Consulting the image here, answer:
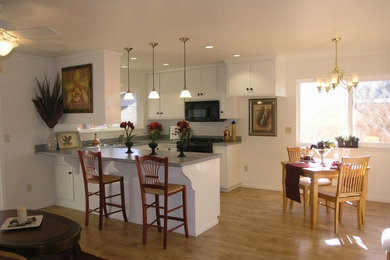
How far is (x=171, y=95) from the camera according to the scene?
6.89m

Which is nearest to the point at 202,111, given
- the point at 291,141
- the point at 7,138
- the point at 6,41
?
the point at 291,141

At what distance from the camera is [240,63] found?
18.7 feet

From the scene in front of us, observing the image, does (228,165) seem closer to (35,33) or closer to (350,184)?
(350,184)

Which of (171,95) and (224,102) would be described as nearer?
(224,102)

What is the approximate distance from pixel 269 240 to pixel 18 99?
4.10 meters

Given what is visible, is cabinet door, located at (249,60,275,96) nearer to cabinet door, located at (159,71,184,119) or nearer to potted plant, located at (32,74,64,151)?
cabinet door, located at (159,71,184,119)

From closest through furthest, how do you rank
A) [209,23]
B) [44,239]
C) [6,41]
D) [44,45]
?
[44,239], [6,41], [44,45], [209,23]

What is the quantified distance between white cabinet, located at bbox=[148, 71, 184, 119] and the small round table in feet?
14.4

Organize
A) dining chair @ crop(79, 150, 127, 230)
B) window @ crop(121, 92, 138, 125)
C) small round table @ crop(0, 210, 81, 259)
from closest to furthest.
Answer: small round table @ crop(0, 210, 81, 259)
dining chair @ crop(79, 150, 127, 230)
window @ crop(121, 92, 138, 125)

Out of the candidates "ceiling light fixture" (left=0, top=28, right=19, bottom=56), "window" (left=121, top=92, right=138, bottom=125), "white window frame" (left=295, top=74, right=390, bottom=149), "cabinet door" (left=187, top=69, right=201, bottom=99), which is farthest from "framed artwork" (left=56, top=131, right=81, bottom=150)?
"white window frame" (left=295, top=74, right=390, bottom=149)

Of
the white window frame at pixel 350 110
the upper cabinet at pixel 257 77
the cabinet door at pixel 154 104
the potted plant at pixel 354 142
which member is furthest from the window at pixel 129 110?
the potted plant at pixel 354 142

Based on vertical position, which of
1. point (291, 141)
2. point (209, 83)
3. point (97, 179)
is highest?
point (209, 83)

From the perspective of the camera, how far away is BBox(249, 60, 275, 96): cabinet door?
215 inches

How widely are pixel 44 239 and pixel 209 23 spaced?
251cm
